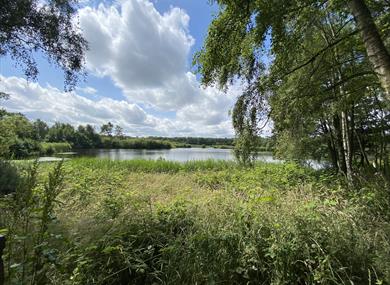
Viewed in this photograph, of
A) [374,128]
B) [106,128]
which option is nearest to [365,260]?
[374,128]

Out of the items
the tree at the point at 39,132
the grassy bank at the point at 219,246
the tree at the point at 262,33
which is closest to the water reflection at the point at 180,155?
the tree at the point at 262,33

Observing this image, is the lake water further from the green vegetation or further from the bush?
the green vegetation

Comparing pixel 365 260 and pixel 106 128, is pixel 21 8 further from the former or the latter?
pixel 106 128

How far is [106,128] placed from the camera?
61625 mm

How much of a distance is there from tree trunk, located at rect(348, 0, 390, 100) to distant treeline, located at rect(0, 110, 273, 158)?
2075mm

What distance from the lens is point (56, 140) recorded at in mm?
33719

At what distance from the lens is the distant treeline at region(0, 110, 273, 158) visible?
275 inches

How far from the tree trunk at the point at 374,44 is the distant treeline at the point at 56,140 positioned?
6.81ft

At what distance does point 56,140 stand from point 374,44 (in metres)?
38.1

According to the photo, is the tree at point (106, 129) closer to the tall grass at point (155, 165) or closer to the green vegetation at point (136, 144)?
the green vegetation at point (136, 144)

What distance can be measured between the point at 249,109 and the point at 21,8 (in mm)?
4963

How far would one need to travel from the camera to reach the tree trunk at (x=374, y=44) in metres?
2.67

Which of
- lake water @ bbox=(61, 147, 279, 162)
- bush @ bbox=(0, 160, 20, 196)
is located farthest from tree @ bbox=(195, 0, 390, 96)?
bush @ bbox=(0, 160, 20, 196)

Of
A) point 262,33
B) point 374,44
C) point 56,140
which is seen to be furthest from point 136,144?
point 374,44
